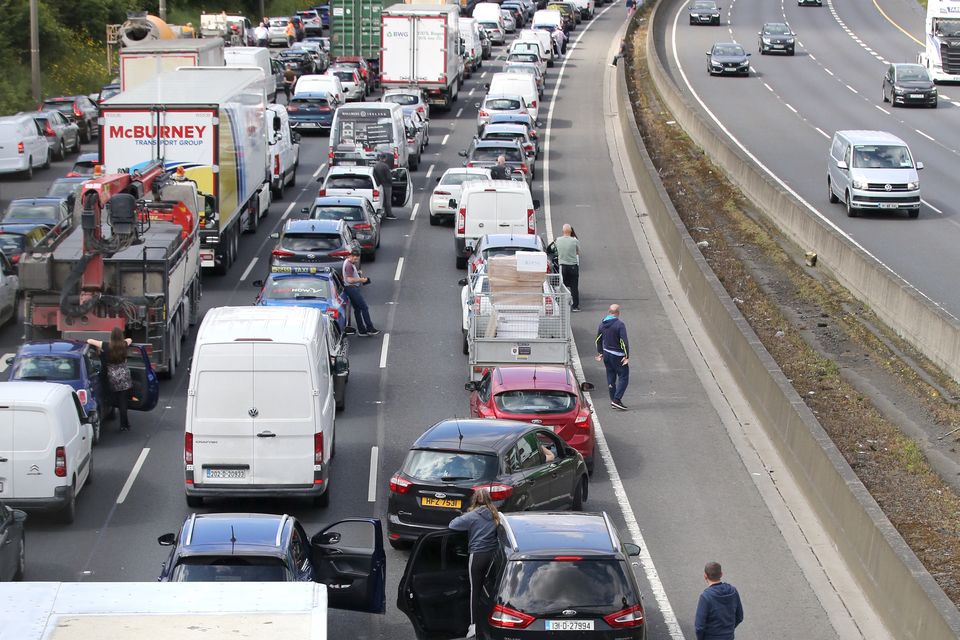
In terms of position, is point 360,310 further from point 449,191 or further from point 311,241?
point 449,191

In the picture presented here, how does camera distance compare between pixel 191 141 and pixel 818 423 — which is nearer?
pixel 818 423

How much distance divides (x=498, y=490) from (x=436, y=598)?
9.10ft

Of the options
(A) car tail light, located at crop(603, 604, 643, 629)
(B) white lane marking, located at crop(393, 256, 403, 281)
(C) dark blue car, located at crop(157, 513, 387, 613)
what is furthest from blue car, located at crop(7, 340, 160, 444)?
(B) white lane marking, located at crop(393, 256, 403, 281)

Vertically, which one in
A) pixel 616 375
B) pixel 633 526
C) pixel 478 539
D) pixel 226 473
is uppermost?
pixel 478 539

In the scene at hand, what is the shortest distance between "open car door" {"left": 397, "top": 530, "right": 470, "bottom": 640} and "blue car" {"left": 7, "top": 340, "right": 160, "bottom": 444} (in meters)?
8.24

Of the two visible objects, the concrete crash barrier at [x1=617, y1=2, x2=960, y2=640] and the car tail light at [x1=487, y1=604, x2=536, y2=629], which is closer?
the car tail light at [x1=487, y1=604, x2=536, y2=629]

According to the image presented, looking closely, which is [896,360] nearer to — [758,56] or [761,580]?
[761,580]

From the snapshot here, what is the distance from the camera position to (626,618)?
40.1 feet

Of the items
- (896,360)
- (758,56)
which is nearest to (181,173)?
(896,360)

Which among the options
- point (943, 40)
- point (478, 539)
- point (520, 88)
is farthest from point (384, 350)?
point (943, 40)

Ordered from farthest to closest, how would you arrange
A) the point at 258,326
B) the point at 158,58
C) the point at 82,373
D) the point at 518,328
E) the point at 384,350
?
the point at 158,58, the point at 384,350, the point at 518,328, the point at 82,373, the point at 258,326

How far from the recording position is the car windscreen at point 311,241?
2841 cm

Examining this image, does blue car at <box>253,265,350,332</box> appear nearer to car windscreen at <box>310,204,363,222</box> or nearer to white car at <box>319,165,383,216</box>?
car windscreen at <box>310,204,363,222</box>

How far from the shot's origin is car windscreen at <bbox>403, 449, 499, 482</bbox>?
16.3 m
